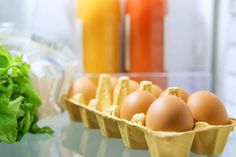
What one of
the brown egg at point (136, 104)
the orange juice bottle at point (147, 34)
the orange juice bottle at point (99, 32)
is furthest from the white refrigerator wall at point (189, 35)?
the brown egg at point (136, 104)

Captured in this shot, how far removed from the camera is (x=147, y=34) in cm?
118

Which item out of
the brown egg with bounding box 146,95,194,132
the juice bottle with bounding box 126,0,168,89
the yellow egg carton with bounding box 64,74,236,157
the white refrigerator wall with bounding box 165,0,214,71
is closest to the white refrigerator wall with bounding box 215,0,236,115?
the white refrigerator wall with bounding box 165,0,214,71

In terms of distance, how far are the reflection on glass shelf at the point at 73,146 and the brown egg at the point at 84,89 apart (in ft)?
0.26

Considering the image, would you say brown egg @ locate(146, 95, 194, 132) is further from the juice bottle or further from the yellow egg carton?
the juice bottle

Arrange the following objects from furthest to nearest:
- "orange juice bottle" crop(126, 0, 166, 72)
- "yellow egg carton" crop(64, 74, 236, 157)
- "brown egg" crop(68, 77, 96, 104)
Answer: "orange juice bottle" crop(126, 0, 166, 72)
"brown egg" crop(68, 77, 96, 104)
"yellow egg carton" crop(64, 74, 236, 157)

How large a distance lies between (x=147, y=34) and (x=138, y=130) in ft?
1.67

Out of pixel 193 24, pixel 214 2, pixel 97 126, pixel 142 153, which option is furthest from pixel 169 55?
pixel 142 153

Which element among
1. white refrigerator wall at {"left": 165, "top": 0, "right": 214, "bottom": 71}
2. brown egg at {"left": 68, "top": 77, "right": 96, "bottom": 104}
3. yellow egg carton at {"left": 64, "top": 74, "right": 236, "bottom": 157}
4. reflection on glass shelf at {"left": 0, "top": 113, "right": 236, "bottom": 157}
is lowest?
reflection on glass shelf at {"left": 0, "top": 113, "right": 236, "bottom": 157}

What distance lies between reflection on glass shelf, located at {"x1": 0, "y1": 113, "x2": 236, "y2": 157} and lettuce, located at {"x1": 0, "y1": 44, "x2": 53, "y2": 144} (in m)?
0.03

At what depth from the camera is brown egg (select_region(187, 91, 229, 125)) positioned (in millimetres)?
710

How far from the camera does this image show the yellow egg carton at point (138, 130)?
0.64 meters

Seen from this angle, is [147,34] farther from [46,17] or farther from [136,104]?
[136,104]

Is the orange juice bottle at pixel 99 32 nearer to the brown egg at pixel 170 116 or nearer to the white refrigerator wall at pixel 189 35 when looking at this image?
the white refrigerator wall at pixel 189 35

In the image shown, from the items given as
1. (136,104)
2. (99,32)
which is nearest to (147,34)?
(99,32)
